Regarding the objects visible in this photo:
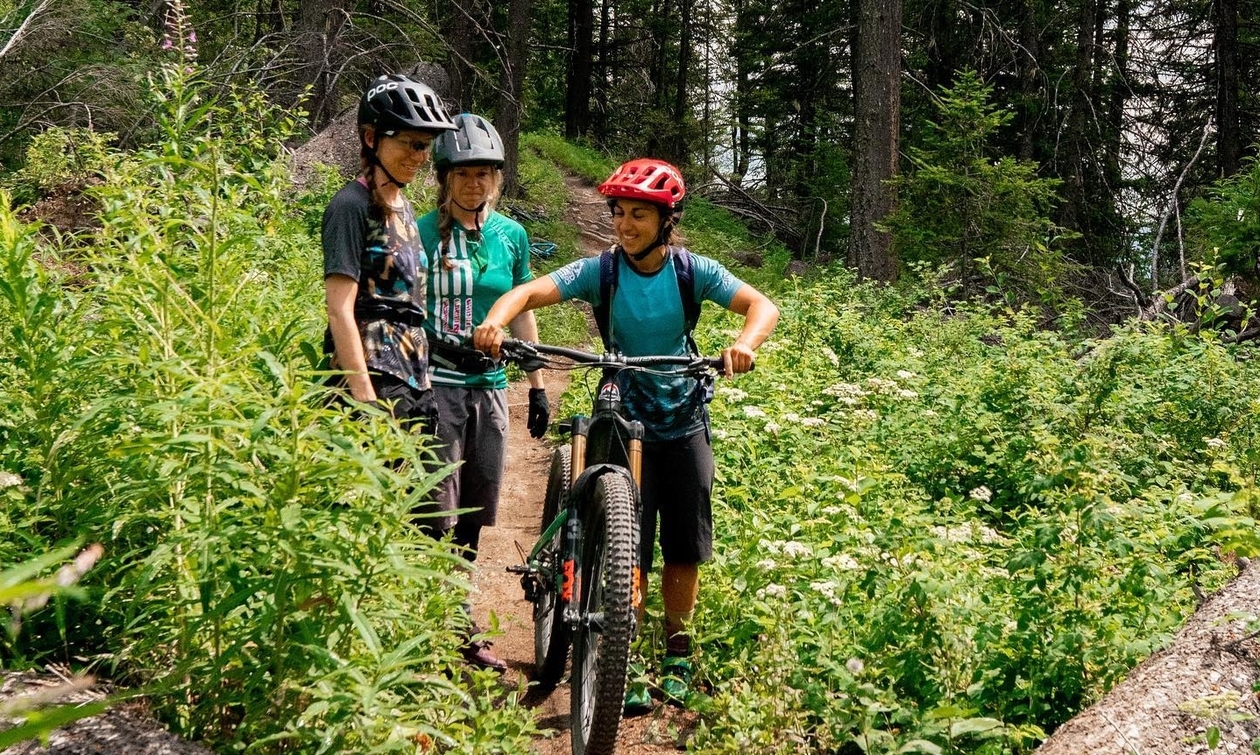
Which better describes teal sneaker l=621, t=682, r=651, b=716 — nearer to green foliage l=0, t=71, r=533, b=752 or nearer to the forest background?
the forest background

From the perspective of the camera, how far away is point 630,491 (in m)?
4.00

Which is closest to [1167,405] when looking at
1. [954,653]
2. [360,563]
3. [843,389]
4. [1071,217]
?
[843,389]

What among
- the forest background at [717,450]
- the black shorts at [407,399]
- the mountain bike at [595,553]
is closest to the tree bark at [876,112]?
the forest background at [717,450]

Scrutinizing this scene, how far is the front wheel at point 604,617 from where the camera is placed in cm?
370

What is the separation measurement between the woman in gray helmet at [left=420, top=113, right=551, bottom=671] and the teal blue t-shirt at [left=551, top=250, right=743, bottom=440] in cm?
30

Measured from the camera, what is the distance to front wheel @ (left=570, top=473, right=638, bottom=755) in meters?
3.70

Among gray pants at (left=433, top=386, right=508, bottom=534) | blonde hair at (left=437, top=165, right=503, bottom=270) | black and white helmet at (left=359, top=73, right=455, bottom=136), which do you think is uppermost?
black and white helmet at (left=359, top=73, right=455, bottom=136)

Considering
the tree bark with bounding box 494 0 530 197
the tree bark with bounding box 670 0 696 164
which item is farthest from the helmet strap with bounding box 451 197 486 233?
the tree bark with bounding box 670 0 696 164

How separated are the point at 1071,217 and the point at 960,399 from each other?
1263 cm

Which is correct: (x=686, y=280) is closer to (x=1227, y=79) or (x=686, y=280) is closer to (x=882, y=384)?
(x=882, y=384)

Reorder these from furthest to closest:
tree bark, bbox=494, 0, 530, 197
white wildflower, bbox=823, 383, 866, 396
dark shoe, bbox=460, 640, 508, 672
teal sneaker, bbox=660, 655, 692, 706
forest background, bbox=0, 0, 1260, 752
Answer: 1. tree bark, bbox=494, 0, 530, 197
2. white wildflower, bbox=823, 383, 866, 396
3. dark shoe, bbox=460, 640, 508, 672
4. teal sneaker, bbox=660, 655, 692, 706
5. forest background, bbox=0, 0, 1260, 752

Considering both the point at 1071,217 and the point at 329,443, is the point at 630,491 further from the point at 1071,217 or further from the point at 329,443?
the point at 1071,217

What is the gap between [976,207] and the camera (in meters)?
11.4

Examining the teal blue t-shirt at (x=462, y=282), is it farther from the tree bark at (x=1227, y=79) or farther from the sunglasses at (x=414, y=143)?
the tree bark at (x=1227, y=79)
